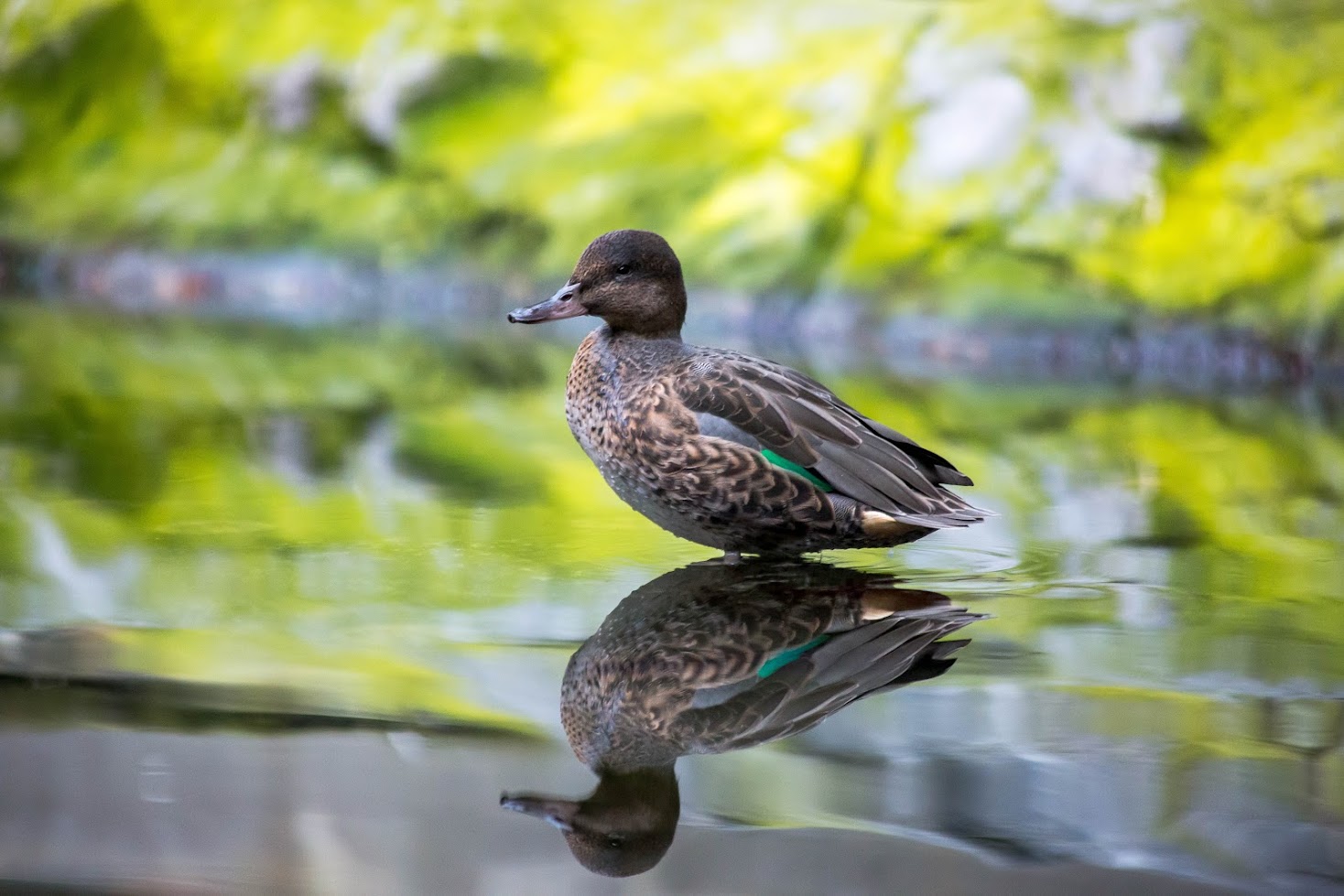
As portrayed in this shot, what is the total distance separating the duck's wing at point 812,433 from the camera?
355 centimetres

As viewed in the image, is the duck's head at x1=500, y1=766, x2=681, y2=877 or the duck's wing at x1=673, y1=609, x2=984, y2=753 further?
the duck's wing at x1=673, y1=609, x2=984, y2=753

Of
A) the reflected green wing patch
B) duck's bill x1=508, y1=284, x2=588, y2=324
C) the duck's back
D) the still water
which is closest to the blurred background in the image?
the still water

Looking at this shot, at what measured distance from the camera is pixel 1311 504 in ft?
16.4

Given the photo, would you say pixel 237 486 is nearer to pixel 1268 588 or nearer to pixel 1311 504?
pixel 1268 588

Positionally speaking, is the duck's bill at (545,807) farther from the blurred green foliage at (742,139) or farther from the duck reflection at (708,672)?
the blurred green foliage at (742,139)

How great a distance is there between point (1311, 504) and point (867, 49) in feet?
24.2

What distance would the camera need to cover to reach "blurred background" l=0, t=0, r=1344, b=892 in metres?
2.23

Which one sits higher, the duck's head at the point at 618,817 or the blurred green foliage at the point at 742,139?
the blurred green foliage at the point at 742,139

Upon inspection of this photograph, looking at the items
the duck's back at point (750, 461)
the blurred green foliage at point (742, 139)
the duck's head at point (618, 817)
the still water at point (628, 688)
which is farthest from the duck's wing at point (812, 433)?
the blurred green foliage at point (742, 139)

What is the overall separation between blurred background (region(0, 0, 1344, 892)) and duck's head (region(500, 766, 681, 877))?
1.6 inches

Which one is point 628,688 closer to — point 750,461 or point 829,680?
point 829,680

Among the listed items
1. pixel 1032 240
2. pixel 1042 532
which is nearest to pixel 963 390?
pixel 1032 240

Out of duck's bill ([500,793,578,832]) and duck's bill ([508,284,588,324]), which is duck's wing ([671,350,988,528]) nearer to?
duck's bill ([508,284,588,324])

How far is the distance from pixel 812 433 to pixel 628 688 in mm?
1126
